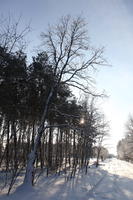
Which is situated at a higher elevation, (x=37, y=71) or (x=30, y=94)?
(x=37, y=71)

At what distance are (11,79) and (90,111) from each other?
16.0 m

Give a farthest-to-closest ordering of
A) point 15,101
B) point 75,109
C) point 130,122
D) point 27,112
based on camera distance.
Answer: point 130,122, point 75,109, point 27,112, point 15,101

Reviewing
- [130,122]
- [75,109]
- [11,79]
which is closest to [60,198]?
[11,79]

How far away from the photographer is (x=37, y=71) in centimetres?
1920

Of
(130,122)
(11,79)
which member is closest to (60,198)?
(11,79)

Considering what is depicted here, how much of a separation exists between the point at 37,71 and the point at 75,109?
931 cm

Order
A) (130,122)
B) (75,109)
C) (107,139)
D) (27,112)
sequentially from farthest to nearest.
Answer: (130,122) → (107,139) → (75,109) → (27,112)

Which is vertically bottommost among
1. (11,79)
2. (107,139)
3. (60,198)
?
(60,198)

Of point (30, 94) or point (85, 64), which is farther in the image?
point (30, 94)

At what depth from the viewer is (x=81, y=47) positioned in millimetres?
14711

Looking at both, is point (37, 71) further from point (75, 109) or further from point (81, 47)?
point (75, 109)

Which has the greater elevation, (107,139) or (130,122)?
(130,122)

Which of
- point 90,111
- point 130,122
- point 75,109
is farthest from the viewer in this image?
point 130,122

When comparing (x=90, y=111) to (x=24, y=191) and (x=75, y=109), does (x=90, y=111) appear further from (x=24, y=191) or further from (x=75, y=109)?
(x=24, y=191)
